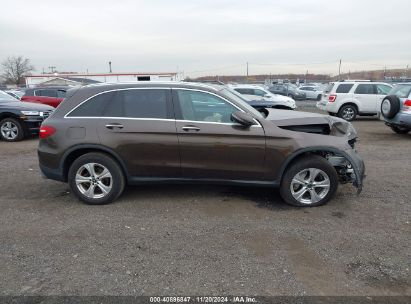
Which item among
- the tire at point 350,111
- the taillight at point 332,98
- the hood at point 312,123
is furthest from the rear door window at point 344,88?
the hood at point 312,123

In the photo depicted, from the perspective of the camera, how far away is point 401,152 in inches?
320

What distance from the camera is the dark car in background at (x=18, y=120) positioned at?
10.0 m

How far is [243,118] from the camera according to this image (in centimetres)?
445

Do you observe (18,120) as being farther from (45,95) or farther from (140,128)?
(140,128)

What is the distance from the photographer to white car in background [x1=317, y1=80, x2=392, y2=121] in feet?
47.9

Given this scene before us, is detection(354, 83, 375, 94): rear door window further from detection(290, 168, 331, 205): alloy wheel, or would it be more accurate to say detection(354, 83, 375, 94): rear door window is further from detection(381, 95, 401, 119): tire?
detection(290, 168, 331, 205): alloy wheel

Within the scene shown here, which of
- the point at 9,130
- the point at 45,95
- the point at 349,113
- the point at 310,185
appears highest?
the point at 45,95

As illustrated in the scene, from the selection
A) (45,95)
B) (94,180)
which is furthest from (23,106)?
(94,180)

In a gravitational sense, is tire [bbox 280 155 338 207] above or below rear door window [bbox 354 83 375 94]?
below

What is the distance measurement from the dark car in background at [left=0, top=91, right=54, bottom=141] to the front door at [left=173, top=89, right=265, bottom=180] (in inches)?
279

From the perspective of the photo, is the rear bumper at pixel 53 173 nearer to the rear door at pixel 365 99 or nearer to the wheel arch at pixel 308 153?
the wheel arch at pixel 308 153

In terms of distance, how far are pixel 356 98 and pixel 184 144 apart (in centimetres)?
1218

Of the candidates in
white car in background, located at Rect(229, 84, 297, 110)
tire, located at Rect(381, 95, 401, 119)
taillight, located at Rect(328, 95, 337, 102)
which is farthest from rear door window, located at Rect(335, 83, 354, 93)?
tire, located at Rect(381, 95, 401, 119)

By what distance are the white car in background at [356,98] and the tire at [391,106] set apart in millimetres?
4689
